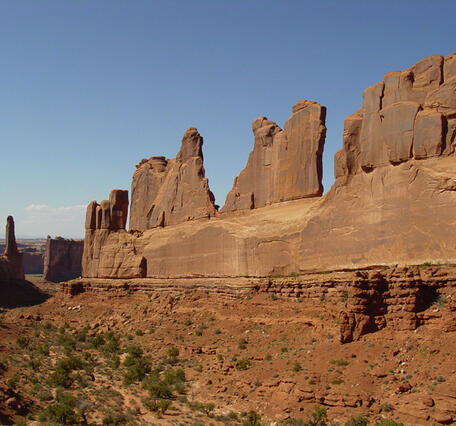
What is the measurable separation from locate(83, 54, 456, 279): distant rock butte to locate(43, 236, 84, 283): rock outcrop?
44.7 meters

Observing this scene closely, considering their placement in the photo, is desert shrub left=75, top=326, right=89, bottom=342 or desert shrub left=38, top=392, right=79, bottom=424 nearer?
desert shrub left=38, top=392, right=79, bottom=424

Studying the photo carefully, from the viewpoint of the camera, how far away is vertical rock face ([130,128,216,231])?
37.4 metres

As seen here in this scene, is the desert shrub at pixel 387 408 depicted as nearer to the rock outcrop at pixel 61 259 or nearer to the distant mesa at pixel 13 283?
the distant mesa at pixel 13 283

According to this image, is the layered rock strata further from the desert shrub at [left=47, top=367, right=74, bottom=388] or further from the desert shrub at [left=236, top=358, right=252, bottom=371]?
the desert shrub at [left=47, top=367, right=74, bottom=388]

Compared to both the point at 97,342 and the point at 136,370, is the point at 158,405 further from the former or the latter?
the point at 97,342

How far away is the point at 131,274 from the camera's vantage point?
40.1 metres

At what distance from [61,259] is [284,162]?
6121 cm

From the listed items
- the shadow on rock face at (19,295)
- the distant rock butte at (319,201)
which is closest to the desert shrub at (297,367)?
the distant rock butte at (319,201)

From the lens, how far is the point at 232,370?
934 inches

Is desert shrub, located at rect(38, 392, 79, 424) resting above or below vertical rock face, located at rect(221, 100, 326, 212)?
below

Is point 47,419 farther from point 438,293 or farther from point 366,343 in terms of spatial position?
point 438,293

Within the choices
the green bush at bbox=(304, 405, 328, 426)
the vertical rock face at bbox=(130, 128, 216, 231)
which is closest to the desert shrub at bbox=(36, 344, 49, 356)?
the vertical rock face at bbox=(130, 128, 216, 231)

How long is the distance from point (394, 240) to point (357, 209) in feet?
8.12

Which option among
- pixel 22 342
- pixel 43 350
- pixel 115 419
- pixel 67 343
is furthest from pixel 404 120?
pixel 22 342
